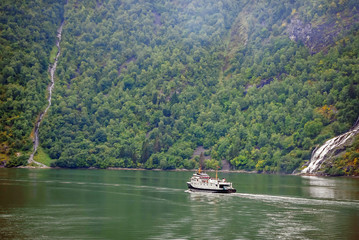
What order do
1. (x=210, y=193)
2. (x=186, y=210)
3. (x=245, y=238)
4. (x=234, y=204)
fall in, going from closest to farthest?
(x=245, y=238) → (x=186, y=210) → (x=234, y=204) → (x=210, y=193)

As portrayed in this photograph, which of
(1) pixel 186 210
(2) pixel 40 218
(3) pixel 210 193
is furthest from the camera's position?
(3) pixel 210 193

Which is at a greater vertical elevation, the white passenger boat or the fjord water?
the white passenger boat

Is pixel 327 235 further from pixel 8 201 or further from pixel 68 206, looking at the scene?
pixel 8 201

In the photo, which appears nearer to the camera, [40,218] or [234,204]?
[40,218]

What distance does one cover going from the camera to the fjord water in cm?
8312

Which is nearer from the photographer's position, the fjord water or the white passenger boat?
the fjord water

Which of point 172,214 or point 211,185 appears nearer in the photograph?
point 172,214

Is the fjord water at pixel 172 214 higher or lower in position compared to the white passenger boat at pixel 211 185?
lower

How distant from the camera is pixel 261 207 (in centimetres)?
11488

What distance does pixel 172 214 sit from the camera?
10362 centimetres

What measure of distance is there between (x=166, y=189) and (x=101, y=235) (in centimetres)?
7576

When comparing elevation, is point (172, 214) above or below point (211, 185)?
below

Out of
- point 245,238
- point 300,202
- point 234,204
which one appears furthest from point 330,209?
point 245,238

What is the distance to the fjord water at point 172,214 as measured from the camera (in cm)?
8312
